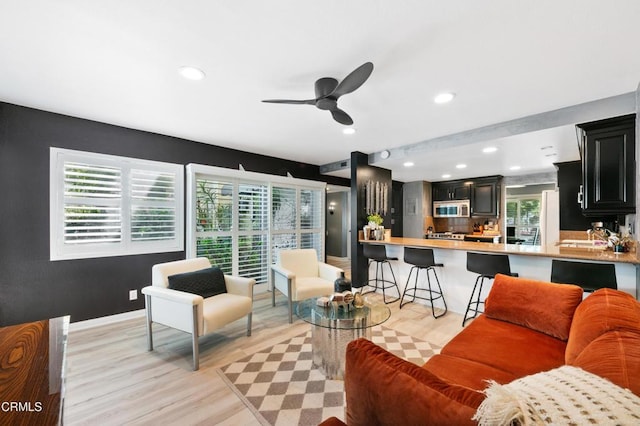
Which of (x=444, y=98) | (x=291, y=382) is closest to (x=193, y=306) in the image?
(x=291, y=382)

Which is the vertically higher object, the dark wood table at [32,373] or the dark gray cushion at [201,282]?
the dark wood table at [32,373]

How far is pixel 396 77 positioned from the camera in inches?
88.0

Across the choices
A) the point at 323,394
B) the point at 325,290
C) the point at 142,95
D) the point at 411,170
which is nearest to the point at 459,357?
the point at 323,394

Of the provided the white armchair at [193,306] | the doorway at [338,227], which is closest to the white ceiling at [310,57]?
the white armchair at [193,306]

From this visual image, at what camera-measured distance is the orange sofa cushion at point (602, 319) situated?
50.4 inches

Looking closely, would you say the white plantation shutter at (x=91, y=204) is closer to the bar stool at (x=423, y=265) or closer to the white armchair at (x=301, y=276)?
the white armchair at (x=301, y=276)

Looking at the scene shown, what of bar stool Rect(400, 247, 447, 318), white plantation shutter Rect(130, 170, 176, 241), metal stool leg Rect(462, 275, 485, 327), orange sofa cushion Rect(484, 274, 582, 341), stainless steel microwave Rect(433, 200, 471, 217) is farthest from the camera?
stainless steel microwave Rect(433, 200, 471, 217)

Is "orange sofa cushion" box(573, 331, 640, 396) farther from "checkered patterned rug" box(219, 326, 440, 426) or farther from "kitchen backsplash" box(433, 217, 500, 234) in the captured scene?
"kitchen backsplash" box(433, 217, 500, 234)

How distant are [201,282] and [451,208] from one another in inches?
242

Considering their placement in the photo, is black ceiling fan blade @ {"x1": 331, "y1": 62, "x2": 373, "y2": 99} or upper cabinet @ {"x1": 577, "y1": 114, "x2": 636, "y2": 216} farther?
upper cabinet @ {"x1": 577, "y1": 114, "x2": 636, "y2": 216}

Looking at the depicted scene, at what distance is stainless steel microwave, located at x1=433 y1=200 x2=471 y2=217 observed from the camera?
6604 millimetres

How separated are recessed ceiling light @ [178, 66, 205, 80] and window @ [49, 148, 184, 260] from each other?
1874mm

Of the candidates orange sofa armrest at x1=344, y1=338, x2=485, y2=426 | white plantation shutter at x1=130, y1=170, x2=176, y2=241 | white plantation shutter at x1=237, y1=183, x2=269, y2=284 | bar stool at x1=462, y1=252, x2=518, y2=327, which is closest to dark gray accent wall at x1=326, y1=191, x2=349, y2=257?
white plantation shutter at x1=237, y1=183, x2=269, y2=284

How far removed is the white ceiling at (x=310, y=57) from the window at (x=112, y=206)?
1.88 ft
